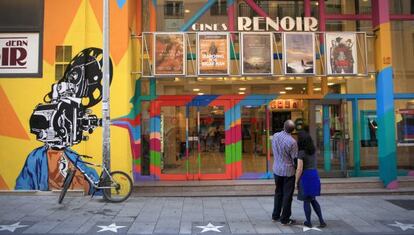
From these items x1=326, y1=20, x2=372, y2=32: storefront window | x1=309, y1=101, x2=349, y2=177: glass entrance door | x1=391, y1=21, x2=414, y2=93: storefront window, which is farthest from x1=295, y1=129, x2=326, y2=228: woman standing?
x1=391, y1=21, x2=414, y2=93: storefront window

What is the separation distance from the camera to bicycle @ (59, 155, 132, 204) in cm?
1006

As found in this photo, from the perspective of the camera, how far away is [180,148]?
12.6 m

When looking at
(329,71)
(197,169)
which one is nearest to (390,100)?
(329,71)

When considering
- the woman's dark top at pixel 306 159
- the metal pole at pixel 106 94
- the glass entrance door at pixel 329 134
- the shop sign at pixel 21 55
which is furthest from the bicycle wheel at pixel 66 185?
the glass entrance door at pixel 329 134

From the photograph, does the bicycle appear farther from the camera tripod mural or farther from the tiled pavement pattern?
the camera tripod mural

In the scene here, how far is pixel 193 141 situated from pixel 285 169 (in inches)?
197

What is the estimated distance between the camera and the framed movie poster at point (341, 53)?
11.8 meters

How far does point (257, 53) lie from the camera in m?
11.7

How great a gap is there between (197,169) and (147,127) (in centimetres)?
190

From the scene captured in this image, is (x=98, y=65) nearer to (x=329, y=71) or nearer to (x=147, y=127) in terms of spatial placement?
(x=147, y=127)

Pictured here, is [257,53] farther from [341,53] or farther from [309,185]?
[309,185]

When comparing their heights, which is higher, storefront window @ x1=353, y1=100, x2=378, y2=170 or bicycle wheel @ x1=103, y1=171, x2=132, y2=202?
storefront window @ x1=353, y1=100, x2=378, y2=170

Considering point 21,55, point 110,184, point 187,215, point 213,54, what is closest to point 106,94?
point 110,184

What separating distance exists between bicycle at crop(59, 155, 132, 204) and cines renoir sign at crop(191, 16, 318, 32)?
5021mm
